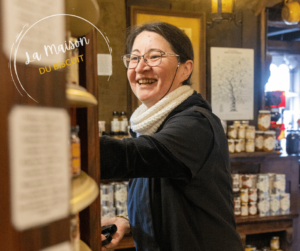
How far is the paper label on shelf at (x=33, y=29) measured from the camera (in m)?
0.52

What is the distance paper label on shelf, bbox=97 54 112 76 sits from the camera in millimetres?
2730

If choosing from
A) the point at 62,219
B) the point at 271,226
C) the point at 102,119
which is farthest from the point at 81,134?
the point at 271,226

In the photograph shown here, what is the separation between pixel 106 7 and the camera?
271 centimetres

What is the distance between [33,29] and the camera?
0.56m

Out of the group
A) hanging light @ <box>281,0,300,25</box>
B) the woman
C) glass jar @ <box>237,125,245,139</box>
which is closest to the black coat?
the woman

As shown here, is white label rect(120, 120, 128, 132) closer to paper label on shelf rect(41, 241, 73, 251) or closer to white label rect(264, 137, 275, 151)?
white label rect(264, 137, 275, 151)

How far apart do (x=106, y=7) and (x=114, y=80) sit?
2.04 ft

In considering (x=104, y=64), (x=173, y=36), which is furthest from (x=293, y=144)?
(x=173, y=36)

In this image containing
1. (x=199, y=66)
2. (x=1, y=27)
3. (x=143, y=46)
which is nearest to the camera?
(x=1, y=27)

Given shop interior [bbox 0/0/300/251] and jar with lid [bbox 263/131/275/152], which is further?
jar with lid [bbox 263/131/275/152]

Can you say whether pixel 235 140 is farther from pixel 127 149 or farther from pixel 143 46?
pixel 127 149

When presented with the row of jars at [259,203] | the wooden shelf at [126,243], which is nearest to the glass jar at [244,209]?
the row of jars at [259,203]

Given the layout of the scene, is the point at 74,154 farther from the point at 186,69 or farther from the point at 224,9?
the point at 224,9

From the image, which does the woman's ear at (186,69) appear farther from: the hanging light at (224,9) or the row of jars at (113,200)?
the hanging light at (224,9)
